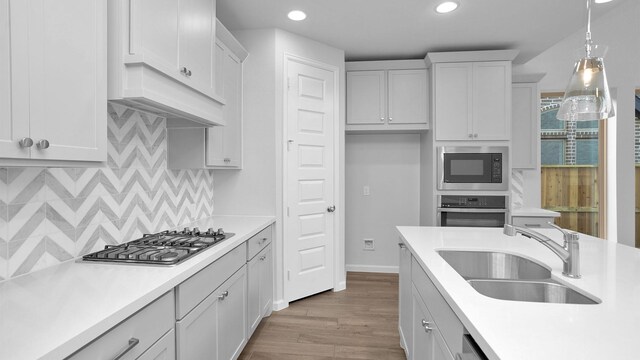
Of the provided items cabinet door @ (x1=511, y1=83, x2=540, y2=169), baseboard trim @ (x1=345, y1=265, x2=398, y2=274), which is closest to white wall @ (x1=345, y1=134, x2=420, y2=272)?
baseboard trim @ (x1=345, y1=265, x2=398, y2=274)

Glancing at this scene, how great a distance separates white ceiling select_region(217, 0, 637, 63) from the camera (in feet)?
8.64

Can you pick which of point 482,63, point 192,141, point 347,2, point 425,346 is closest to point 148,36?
point 192,141

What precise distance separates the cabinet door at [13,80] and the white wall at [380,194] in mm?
3472

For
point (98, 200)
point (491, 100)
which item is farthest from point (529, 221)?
point (98, 200)

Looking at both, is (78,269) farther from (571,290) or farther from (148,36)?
(571,290)

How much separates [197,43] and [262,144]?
4.02 feet

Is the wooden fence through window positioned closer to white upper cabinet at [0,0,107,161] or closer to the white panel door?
the white panel door

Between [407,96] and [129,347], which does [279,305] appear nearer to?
[129,347]

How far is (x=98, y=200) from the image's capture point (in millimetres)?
1698

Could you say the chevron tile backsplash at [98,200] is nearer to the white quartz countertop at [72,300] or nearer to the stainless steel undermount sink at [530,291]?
the white quartz countertop at [72,300]

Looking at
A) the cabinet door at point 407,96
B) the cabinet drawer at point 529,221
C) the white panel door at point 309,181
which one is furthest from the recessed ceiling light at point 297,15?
the cabinet drawer at point 529,221

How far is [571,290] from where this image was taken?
46.3 inches

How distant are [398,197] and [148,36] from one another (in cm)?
336

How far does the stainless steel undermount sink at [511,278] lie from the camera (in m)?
1.23
